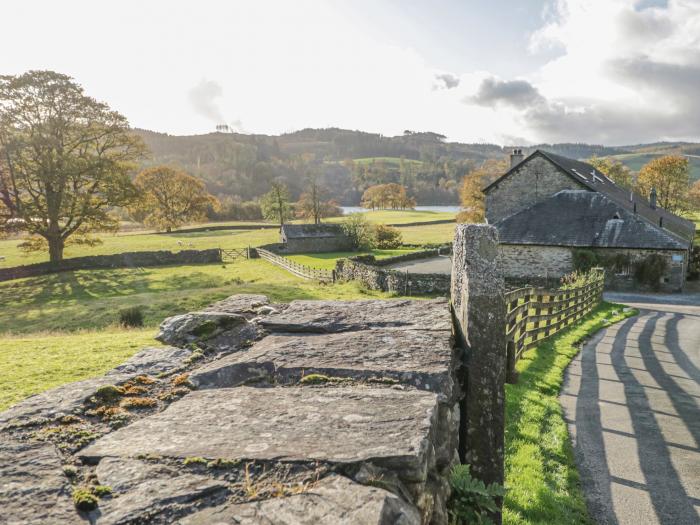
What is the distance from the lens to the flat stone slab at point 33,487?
6.03 feet

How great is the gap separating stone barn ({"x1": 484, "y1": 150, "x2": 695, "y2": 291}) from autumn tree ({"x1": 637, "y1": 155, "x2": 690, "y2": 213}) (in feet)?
93.0

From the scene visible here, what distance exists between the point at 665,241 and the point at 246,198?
416 ft

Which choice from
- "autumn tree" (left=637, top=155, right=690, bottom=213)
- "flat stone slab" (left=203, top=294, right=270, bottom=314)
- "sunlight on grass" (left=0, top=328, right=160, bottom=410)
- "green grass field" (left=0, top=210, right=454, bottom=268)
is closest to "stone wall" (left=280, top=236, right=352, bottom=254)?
"green grass field" (left=0, top=210, right=454, bottom=268)

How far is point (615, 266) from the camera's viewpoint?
2841cm

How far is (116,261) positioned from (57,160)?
1259cm

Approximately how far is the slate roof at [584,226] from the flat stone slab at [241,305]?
90.7 feet

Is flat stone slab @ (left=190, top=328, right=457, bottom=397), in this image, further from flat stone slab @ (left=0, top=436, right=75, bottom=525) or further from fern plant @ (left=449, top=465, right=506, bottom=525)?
flat stone slab @ (left=0, top=436, right=75, bottom=525)

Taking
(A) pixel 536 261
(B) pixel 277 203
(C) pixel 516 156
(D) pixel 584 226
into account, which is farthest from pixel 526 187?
(B) pixel 277 203

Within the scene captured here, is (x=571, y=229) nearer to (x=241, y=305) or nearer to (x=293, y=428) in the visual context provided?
(x=241, y=305)

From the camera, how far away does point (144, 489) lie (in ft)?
6.62

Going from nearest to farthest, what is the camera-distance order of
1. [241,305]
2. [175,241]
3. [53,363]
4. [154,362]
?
[154,362], [241,305], [53,363], [175,241]

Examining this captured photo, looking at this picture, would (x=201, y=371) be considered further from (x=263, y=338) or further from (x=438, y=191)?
(x=438, y=191)

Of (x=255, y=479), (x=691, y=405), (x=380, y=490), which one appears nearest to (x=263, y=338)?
(x=255, y=479)

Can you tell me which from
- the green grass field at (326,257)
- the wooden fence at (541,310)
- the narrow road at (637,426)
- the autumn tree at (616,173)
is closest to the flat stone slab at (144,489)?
the narrow road at (637,426)
